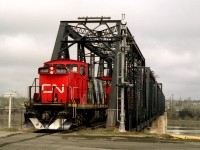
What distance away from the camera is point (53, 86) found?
20891mm

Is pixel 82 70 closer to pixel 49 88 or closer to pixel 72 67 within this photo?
pixel 72 67

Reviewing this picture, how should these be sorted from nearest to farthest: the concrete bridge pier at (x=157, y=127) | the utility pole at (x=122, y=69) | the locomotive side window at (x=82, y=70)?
1. the utility pole at (x=122, y=69)
2. the locomotive side window at (x=82, y=70)
3. the concrete bridge pier at (x=157, y=127)

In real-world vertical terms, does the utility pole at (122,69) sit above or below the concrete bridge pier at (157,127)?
above

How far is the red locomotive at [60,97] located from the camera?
1998cm

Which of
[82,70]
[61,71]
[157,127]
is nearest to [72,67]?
[82,70]

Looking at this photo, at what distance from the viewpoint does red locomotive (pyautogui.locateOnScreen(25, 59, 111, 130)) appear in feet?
65.6

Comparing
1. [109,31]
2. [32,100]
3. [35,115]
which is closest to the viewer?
[35,115]

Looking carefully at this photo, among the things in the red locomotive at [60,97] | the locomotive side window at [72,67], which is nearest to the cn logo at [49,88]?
the red locomotive at [60,97]

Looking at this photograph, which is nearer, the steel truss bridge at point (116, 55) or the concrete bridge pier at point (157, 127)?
the steel truss bridge at point (116, 55)

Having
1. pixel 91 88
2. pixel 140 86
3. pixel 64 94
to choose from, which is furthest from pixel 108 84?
pixel 64 94

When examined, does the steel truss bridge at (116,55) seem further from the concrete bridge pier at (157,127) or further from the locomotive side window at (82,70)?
the concrete bridge pier at (157,127)

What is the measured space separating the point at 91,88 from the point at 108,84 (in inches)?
255

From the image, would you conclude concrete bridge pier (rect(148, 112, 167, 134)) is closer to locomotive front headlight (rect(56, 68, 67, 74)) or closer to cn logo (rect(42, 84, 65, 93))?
cn logo (rect(42, 84, 65, 93))

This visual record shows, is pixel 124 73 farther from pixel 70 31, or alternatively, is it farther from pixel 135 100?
pixel 70 31
